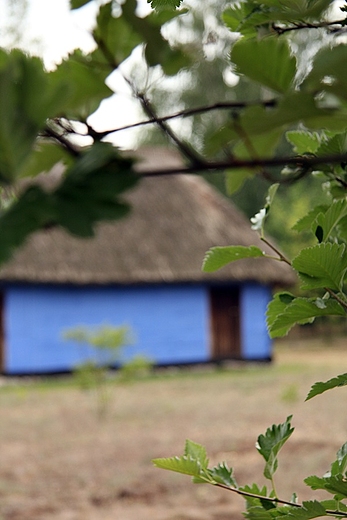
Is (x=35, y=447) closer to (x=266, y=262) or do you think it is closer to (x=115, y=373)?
(x=115, y=373)

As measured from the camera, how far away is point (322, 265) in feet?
2.68

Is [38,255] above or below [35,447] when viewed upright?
above

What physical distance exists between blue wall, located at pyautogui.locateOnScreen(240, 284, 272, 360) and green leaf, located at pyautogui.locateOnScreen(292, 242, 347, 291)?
45.9 feet

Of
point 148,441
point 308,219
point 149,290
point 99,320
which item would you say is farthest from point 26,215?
point 149,290

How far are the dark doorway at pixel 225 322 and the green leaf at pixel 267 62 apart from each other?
47.6 ft

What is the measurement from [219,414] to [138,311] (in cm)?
512

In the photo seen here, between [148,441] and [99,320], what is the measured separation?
637cm

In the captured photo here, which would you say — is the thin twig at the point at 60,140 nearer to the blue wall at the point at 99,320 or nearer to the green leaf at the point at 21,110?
the green leaf at the point at 21,110

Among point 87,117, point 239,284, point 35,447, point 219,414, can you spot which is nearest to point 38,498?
point 35,447

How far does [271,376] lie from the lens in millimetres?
12969

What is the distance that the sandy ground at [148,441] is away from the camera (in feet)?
17.2

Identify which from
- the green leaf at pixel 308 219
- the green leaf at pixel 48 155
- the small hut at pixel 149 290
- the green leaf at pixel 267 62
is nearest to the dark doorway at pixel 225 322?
the small hut at pixel 149 290

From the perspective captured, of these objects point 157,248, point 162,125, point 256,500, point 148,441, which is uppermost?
point 157,248

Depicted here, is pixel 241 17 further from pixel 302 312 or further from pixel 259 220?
pixel 302 312
